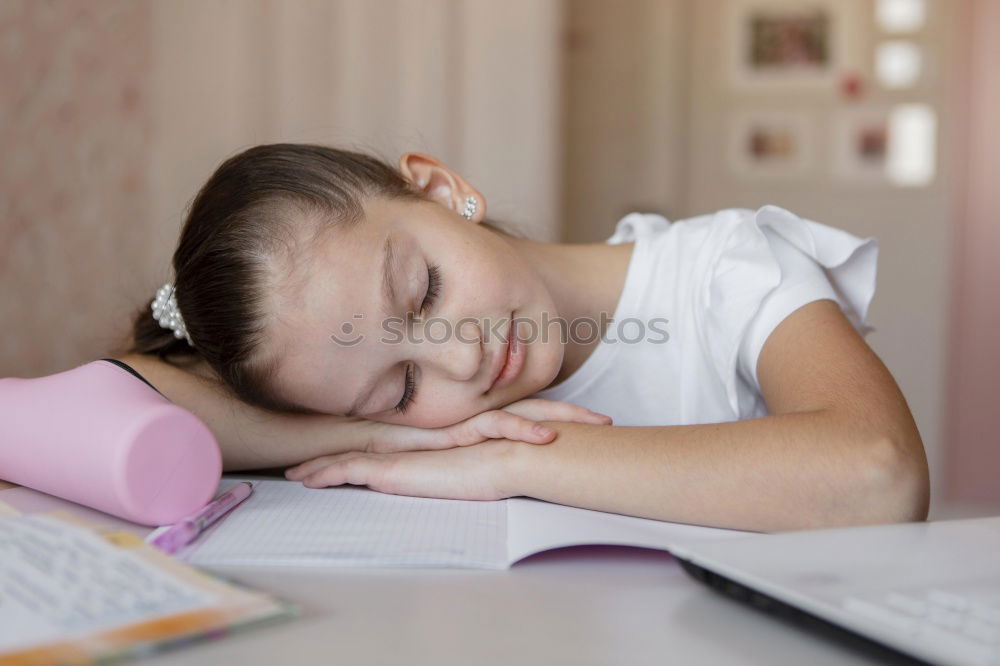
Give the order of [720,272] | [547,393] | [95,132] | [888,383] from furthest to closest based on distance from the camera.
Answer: [95,132] < [547,393] < [720,272] < [888,383]

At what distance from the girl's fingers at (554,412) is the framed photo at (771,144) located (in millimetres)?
2450

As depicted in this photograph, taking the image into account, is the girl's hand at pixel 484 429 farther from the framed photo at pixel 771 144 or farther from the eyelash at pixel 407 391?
the framed photo at pixel 771 144

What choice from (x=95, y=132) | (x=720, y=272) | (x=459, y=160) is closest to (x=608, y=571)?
(x=720, y=272)

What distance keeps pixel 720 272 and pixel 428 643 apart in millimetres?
642

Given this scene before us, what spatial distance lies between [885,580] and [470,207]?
26.4 inches

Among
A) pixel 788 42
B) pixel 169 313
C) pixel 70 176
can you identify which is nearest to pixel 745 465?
pixel 169 313

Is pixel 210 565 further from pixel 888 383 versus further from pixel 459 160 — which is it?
pixel 459 160

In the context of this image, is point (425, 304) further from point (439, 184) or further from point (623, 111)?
point (623, 111)

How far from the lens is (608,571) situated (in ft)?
1.93

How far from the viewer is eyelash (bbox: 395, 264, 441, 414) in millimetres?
A: 876

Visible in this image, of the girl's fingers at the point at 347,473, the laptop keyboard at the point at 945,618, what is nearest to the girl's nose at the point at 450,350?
the girl's fingers at the point at 347,473

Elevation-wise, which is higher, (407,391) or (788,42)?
(788,42)

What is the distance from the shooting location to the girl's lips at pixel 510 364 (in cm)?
91

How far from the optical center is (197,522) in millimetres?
657
